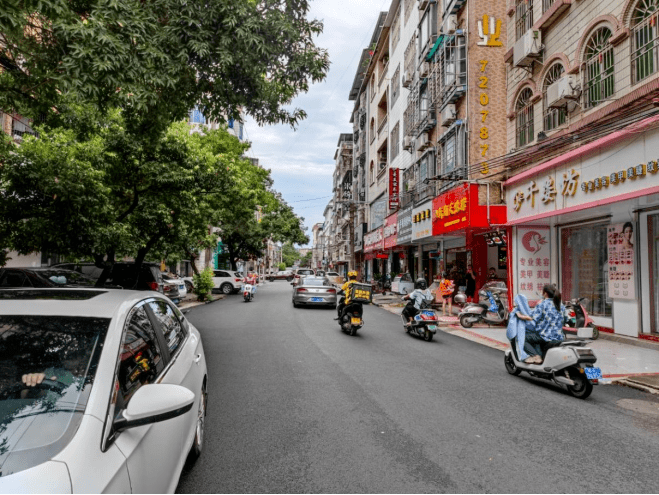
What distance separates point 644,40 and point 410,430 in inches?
386

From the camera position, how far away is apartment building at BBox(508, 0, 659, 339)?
31.2 feet

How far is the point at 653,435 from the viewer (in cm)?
478

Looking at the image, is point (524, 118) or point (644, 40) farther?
point (524, 118)

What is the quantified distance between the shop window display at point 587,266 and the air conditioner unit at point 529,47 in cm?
534

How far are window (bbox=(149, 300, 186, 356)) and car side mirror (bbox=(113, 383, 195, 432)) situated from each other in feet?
3.70

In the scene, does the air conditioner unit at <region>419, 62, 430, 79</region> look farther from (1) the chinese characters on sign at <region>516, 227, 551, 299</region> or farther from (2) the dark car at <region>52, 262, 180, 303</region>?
(2) the dark car at <region>52, 262, 180, 303</region>

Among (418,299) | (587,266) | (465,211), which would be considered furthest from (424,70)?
(418,299)

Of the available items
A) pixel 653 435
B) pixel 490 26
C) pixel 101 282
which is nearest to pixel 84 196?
pixel 101 282

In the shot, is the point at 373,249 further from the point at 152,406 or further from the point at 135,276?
the point at 152,406

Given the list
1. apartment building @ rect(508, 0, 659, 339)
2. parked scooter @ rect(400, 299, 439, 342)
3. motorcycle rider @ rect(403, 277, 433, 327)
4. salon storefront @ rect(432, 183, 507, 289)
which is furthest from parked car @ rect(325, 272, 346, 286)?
parked scooter @ rect(400, 299, 439, 342)

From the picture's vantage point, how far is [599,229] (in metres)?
12.1

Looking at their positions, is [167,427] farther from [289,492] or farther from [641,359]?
[641,359]

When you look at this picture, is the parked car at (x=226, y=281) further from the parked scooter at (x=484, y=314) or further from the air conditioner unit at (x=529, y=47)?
the air conditioner unit at (x=529, y=47)

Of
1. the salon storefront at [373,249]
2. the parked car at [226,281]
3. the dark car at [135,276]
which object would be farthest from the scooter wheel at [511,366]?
the salon storefront at [373,249]
